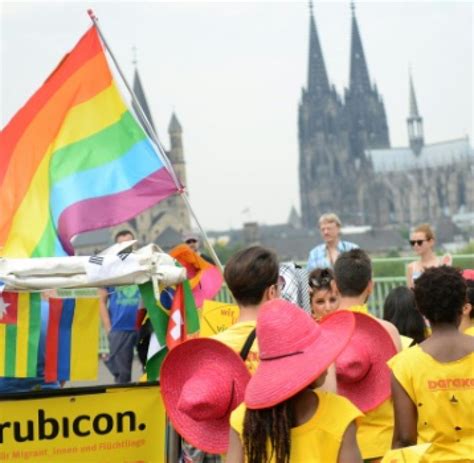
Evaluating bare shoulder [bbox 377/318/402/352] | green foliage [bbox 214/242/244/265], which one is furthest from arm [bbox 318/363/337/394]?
green foliage [bbox 214/242/244/265]

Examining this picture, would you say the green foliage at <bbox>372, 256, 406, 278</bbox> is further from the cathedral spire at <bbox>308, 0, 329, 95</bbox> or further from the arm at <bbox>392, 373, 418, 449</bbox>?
the cathedral spire at <bbox>308, 0, 329, 95</bbox>

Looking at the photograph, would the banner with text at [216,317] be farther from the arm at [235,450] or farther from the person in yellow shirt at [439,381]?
the arm at [235,450]

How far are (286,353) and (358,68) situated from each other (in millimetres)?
176410

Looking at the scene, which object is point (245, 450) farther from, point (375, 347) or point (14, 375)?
point (14, 375)

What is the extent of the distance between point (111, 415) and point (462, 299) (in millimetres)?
2225

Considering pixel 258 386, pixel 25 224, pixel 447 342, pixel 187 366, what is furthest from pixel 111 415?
pixel 258 386

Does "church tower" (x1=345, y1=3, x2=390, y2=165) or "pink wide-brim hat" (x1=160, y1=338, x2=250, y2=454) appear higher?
"church tower" (x1=345, y1=3, x2=390, y2=165)

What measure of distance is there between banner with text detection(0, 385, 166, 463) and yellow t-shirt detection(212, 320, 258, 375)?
1.64 meters

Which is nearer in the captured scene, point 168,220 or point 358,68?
point 168,220

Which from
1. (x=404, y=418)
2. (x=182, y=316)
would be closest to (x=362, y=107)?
(x=182, y=316)

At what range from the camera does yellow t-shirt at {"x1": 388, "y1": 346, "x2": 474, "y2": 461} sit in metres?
4.14

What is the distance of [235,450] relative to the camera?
3592mm

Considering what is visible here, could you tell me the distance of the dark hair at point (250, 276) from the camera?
176 inches

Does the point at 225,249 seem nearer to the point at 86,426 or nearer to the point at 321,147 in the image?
the point at 321,147
